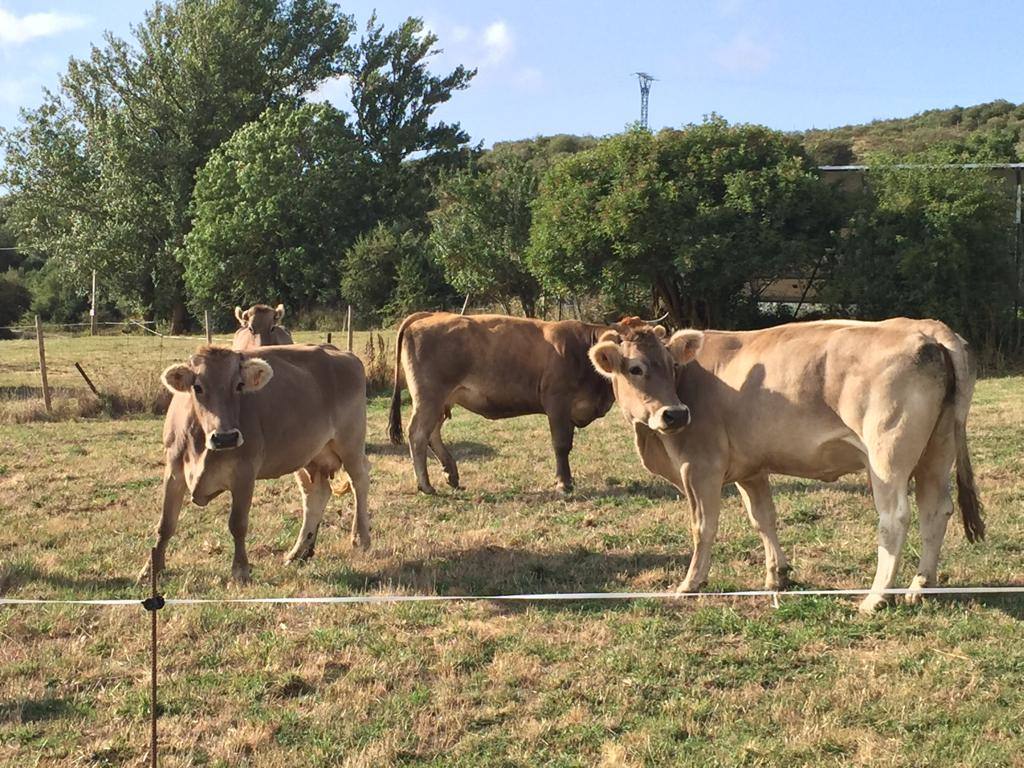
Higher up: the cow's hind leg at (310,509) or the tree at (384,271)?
the tree at (384,271)

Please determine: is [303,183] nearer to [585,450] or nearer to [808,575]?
[585,450]

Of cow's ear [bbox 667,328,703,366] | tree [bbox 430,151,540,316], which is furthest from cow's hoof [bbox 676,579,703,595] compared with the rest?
tree [bbox 430,151,540,316]

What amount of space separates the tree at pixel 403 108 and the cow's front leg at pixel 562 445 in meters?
36.8

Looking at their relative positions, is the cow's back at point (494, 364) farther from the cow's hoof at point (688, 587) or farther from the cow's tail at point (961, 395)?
the cow's tail at point (961, 395)

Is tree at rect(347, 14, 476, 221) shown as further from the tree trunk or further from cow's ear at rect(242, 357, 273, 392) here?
cow's ear at rect(242, 357, 273, 392)

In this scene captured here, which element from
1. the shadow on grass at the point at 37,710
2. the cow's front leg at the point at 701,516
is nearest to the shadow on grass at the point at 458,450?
the cow's front leg at the point at 701,516

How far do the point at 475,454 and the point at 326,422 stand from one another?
4.83 meters

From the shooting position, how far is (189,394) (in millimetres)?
7438

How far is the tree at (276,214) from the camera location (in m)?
42.3

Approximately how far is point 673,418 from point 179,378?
11.5 feet

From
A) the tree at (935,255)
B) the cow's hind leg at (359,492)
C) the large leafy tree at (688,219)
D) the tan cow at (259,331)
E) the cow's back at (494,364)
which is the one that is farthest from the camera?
the large leafy tree at (688,219)

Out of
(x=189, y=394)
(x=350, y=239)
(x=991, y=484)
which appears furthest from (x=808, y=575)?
(x=350, y=239)

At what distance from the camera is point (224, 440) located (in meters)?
6.93

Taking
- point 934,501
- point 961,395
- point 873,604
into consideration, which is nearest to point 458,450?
point 934,501
